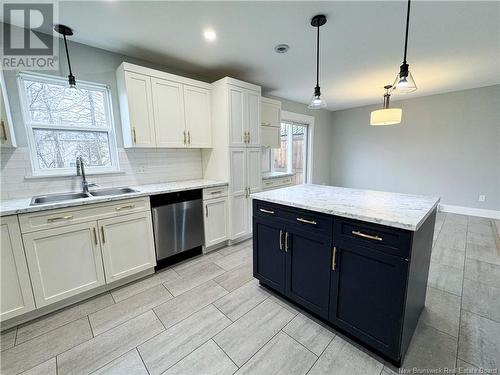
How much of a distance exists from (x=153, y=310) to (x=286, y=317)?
1164 mm

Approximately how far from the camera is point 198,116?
290 centimetres

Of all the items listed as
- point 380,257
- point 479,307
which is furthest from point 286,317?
point 479,307

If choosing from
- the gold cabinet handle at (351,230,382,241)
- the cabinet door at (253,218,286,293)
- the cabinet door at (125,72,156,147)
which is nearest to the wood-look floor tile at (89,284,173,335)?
the cabinet door at (253,218,286,293)

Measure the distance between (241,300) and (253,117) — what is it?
240cm

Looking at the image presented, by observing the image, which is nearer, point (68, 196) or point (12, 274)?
point (12, 274)

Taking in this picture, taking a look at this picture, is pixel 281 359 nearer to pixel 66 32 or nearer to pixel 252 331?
pixel 252 331

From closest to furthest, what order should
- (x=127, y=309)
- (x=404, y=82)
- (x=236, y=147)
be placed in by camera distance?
1. (x=404, y=82)
2. (x=127, y=309)
3. (x=236, y=147)

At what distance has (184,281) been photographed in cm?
230

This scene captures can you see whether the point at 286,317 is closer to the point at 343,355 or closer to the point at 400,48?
the point at 343,355

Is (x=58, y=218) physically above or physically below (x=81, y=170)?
below

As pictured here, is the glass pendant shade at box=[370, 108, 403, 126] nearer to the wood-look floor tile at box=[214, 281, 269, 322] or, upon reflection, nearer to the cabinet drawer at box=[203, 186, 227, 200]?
the cabinet drawer at box=[203, 186, 227, 200]

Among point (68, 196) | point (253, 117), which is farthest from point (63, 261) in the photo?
point (253, 117)

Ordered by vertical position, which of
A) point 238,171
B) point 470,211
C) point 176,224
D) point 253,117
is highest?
point 253,117

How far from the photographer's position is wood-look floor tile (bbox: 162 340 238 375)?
4.37 ft
